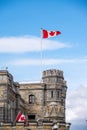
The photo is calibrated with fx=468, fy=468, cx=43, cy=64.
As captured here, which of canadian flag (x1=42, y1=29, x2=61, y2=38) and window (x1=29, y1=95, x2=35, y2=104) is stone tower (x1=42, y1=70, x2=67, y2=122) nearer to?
window (x1=29, y1=95, x2=35, y2=104)

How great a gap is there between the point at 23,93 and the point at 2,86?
21372mm

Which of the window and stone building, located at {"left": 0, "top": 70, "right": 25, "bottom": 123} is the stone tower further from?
stone building, located at {"left": 0, "top": 70, "right": 25, "bottom": 123}

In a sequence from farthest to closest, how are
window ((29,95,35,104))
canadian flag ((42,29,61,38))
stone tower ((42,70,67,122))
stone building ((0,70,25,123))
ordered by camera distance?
1. window ((29,95,35,104))
2. stone tower ((42,70,67,122))
3. canadian flag ((42,29,61,38))
4. stone building ((0,70,25,123))

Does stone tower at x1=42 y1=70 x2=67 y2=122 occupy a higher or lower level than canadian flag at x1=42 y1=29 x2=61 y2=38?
lower

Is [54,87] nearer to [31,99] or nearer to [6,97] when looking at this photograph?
[31,99]

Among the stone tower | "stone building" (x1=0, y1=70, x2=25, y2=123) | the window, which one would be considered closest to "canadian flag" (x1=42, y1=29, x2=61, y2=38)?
"stone building" (x1=0, y1=70, x2=25, y2=123)

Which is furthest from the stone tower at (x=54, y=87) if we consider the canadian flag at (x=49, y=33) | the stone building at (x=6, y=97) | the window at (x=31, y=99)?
the stone building at (x=6, y=97)

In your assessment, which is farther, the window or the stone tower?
the window

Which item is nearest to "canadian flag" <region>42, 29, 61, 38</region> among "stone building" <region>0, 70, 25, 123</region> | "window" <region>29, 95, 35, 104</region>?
"stone building" <region>0, 70, 25, 123</region>

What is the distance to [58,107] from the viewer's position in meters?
86.2

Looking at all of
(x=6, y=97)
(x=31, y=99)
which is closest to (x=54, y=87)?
(x=31, y=99)

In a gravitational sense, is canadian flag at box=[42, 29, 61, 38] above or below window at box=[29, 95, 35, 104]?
above

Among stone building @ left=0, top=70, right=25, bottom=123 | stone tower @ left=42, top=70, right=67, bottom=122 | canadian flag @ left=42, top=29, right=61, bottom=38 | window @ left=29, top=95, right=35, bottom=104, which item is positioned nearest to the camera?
stone building @ left=0, top=70, right=25, bottom=123

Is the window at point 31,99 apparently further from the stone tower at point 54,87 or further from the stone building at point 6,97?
the stone building at point 6,97
